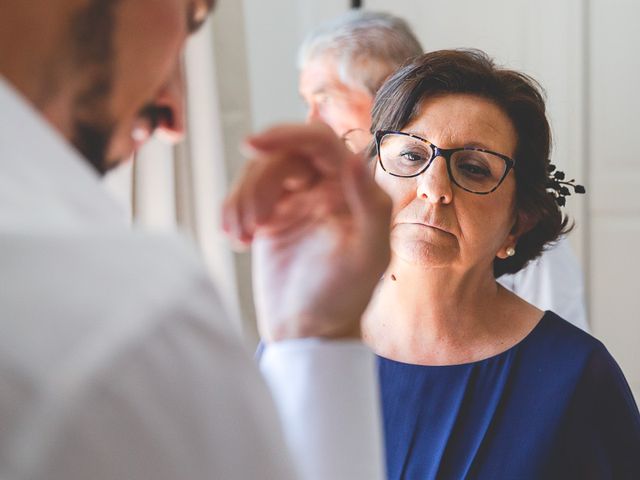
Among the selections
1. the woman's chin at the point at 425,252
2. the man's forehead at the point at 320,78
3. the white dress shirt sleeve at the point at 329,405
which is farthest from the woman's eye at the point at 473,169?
the white dress shirt sleeve at the point at 329,405

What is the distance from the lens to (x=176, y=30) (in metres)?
0.58

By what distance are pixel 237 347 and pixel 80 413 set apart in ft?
0.32

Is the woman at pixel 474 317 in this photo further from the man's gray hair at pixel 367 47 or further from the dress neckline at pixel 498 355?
the man's gray hair at pixel 367 47

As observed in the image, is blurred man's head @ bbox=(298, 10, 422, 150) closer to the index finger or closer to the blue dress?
the blue dress

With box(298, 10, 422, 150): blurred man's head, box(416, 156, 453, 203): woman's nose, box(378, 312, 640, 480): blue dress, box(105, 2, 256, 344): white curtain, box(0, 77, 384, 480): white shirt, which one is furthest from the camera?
box(105, 2, 256, 344): white curtain

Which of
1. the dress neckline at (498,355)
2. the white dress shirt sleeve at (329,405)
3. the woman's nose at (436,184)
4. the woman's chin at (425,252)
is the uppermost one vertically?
the woman's nose at (436,184)

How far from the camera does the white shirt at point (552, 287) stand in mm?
2342

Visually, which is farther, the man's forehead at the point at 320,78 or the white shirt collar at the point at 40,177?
the man's forehead at the point at 320,78

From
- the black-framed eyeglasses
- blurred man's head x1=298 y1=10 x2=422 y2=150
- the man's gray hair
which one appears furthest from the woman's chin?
the man's gray hair

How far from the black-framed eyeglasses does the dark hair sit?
0.17 feet

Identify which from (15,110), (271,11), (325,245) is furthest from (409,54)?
(15,110)

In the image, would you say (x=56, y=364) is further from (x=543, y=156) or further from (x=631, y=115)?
(x=631, y=115)

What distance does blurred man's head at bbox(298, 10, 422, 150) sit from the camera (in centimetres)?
232

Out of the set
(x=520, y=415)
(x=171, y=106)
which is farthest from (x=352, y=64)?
(x=171, y=106)
